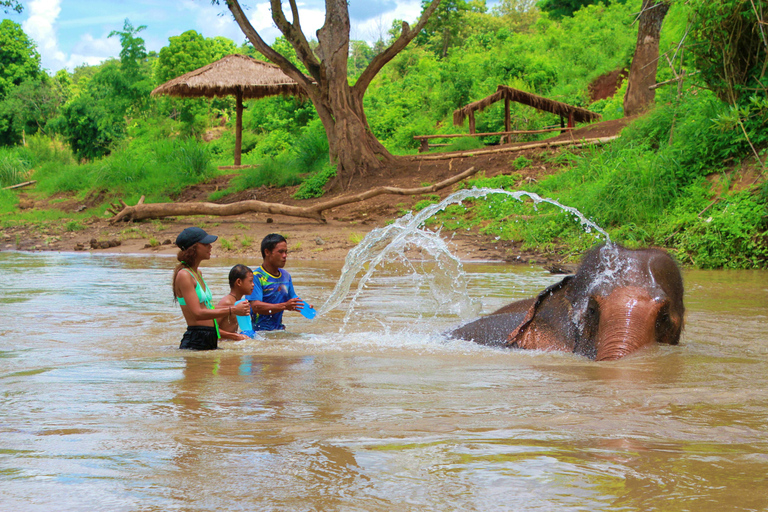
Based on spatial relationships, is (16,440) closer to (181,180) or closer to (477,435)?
(477,435)

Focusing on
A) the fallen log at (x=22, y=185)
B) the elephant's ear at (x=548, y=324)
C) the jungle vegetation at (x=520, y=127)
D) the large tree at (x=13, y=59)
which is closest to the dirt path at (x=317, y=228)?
the jungle vegetation at (x=520, y=127)

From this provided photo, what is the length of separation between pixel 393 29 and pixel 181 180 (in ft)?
117

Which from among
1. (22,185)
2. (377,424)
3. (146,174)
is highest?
(146,174)

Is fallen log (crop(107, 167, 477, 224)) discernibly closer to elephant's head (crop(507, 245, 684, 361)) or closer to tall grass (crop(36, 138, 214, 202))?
tall grass (crop(36, 138, 214, 202))

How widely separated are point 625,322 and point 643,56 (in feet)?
47.7

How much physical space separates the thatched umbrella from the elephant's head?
1662cm

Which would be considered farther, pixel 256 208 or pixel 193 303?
pixel 256 208

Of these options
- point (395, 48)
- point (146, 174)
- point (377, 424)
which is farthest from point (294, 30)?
point (377, 424)

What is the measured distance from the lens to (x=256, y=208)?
1482 centimetres

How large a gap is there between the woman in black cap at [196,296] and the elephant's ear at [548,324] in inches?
75.5

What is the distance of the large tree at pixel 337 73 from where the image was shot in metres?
16.2

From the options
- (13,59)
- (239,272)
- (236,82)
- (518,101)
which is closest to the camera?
(239,272)

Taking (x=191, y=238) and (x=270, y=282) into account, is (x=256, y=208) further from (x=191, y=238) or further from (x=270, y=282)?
(x=191, y=238)

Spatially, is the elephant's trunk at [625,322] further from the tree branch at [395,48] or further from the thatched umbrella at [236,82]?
the thatched umbrella at [236,82]
